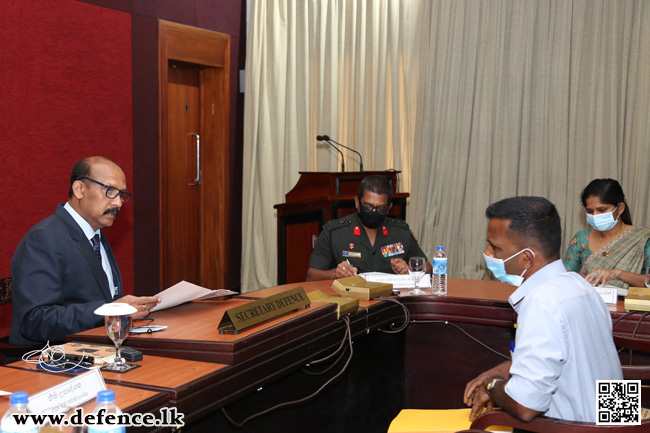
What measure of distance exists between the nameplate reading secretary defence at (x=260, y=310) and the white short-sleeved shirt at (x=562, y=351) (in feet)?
2.56

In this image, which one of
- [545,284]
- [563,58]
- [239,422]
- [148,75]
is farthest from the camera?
[148,75]

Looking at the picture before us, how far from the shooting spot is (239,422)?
2039 mm

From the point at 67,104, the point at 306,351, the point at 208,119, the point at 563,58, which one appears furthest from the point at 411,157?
the point at 306,351

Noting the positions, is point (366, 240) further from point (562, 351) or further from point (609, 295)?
point (562, 351)

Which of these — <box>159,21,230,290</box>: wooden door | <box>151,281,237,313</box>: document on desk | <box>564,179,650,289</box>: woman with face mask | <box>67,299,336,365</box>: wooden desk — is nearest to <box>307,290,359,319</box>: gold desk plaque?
<box>67,299,336,365</box>: wooden desk

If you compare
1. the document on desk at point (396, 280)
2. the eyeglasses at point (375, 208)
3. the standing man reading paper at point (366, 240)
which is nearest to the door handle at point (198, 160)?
the standing man reading paper at point (366, 240)

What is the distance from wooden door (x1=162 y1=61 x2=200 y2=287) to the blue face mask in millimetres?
3638

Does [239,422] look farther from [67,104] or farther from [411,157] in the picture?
[411,157]

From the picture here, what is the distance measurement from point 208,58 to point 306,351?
4.42 metres

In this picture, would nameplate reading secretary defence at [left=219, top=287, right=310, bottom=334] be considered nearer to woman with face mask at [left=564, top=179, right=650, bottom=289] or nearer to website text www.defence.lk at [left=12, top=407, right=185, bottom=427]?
website text www.defence.lk at [left=12, top=407, right=185, bottom=427]

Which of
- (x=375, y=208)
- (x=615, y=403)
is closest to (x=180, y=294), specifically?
(x=615, y=403)

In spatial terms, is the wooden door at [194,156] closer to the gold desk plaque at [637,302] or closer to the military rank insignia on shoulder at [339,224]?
the military rank insignia on shoulder at [339,224]

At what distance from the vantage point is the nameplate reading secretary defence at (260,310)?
197 centimetres

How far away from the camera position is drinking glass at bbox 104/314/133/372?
68.6 inches
